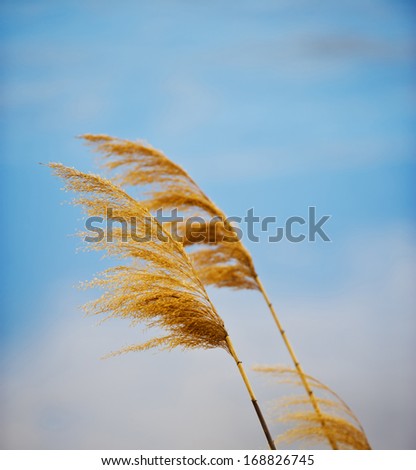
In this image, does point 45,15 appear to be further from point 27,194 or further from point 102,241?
point 102,241

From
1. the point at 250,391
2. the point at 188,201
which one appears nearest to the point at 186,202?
the point at 188,201

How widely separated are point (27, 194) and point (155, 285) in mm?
1075

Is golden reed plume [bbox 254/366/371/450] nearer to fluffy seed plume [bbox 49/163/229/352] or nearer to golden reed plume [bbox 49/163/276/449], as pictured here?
golden reed plume [bbox 49/163/276/449]

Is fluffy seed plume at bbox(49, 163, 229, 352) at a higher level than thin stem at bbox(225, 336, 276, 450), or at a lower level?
higher

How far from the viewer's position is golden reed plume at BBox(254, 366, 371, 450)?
1.96m

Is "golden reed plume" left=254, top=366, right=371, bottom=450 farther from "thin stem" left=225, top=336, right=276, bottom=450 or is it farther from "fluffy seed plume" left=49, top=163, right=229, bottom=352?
"fluffy seed plume" left=49, top=163, right=229, bottom=352

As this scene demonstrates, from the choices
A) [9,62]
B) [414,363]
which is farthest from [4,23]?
[414,363]

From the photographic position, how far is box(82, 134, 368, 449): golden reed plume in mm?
2564

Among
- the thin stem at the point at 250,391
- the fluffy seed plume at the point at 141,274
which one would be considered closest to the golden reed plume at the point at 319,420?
the thin stem at the point at 250,391

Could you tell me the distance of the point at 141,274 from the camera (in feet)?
6.33

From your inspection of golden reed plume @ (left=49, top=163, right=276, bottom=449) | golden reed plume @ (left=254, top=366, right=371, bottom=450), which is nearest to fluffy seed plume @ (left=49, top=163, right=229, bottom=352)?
golden reed plume @ (left=49, top=163, right=276, bottom=449)

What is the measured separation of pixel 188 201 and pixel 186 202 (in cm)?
1

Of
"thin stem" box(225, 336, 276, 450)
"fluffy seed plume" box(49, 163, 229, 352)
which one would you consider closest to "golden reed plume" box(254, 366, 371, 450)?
"thin stem" box(225, 336, 276, 450)

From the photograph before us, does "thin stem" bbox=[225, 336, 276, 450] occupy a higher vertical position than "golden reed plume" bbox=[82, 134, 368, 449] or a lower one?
lower
